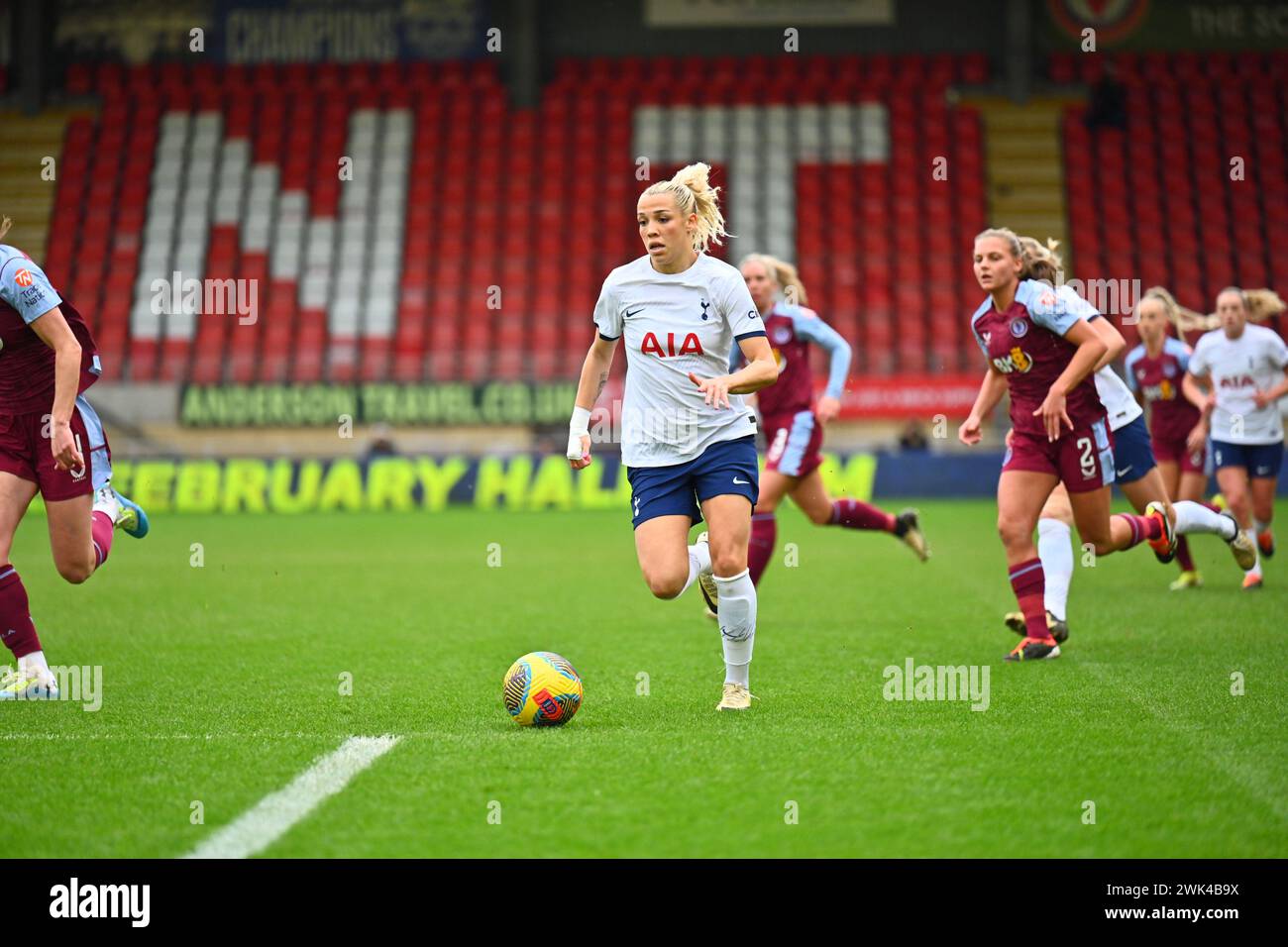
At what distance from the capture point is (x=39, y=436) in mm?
6914

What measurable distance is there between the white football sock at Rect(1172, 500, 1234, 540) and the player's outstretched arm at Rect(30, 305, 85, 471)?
21.1 ft

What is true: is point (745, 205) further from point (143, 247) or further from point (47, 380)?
point (47, 380)

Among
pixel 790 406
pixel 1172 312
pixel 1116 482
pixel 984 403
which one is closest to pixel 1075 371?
pixel 984 403

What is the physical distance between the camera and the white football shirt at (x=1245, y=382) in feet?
39.6

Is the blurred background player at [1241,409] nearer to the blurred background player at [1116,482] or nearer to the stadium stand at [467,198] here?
the blurred background player at [1116,482]

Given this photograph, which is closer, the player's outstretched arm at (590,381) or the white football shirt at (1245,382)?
the player's outstretched arm at (590,381)

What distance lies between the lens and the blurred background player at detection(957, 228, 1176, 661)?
7836 mm

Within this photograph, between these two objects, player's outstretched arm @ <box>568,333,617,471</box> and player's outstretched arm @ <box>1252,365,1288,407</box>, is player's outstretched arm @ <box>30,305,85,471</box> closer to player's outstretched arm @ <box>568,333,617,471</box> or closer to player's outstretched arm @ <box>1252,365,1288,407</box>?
player's outstretched arm @ <box>568,333,617,471</box>

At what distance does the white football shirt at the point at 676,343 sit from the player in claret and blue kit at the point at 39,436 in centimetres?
240

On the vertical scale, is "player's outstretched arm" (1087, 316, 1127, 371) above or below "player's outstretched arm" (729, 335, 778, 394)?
above

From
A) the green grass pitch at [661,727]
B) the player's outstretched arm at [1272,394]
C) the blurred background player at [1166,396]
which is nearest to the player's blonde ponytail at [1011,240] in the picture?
the green grass pitch at [661,727]

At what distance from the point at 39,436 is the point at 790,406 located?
199 inches

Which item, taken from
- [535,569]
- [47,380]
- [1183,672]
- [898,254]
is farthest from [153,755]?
[898,254]

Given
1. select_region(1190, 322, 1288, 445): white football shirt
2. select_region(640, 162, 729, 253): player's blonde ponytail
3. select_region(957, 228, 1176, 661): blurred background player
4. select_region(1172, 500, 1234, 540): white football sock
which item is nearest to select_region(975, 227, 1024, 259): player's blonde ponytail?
select_region(957, 228, 1176, 661): blurred background player
